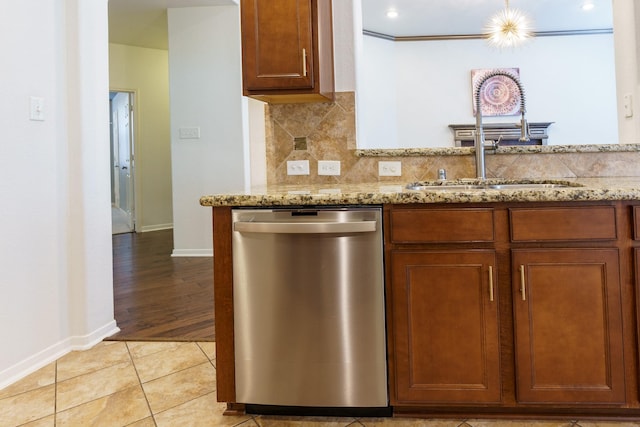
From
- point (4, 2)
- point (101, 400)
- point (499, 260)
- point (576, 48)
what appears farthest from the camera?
point (576, 48)

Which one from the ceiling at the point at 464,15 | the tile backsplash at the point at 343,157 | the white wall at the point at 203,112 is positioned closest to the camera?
the tile backsplash at the point at 343,157

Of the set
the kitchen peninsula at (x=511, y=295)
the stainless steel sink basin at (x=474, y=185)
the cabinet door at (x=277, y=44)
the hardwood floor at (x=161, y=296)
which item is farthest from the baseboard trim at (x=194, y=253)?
the kitchen peninsula at (x=511, y=295)

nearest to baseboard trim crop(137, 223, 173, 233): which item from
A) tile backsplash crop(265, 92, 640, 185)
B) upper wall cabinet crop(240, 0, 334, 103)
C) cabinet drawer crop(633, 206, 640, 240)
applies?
tile backsplash crop(265, 92, 640, 185)

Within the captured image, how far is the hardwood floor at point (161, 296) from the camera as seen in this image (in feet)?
7.87

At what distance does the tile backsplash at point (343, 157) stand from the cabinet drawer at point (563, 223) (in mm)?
758

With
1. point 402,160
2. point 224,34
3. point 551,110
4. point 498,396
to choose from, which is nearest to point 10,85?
point 402,160

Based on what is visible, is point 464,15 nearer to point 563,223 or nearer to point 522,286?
point 563,223

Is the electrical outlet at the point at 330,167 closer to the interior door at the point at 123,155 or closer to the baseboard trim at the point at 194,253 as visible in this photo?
the baseboard trim at the point at 194,253

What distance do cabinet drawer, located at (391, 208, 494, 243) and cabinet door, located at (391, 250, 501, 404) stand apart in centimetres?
5

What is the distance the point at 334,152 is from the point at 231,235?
0.90 meters

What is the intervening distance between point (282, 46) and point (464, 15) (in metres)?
5.07

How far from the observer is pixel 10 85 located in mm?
1832

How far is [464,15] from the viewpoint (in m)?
5.86

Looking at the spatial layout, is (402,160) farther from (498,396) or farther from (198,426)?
(198,426)
